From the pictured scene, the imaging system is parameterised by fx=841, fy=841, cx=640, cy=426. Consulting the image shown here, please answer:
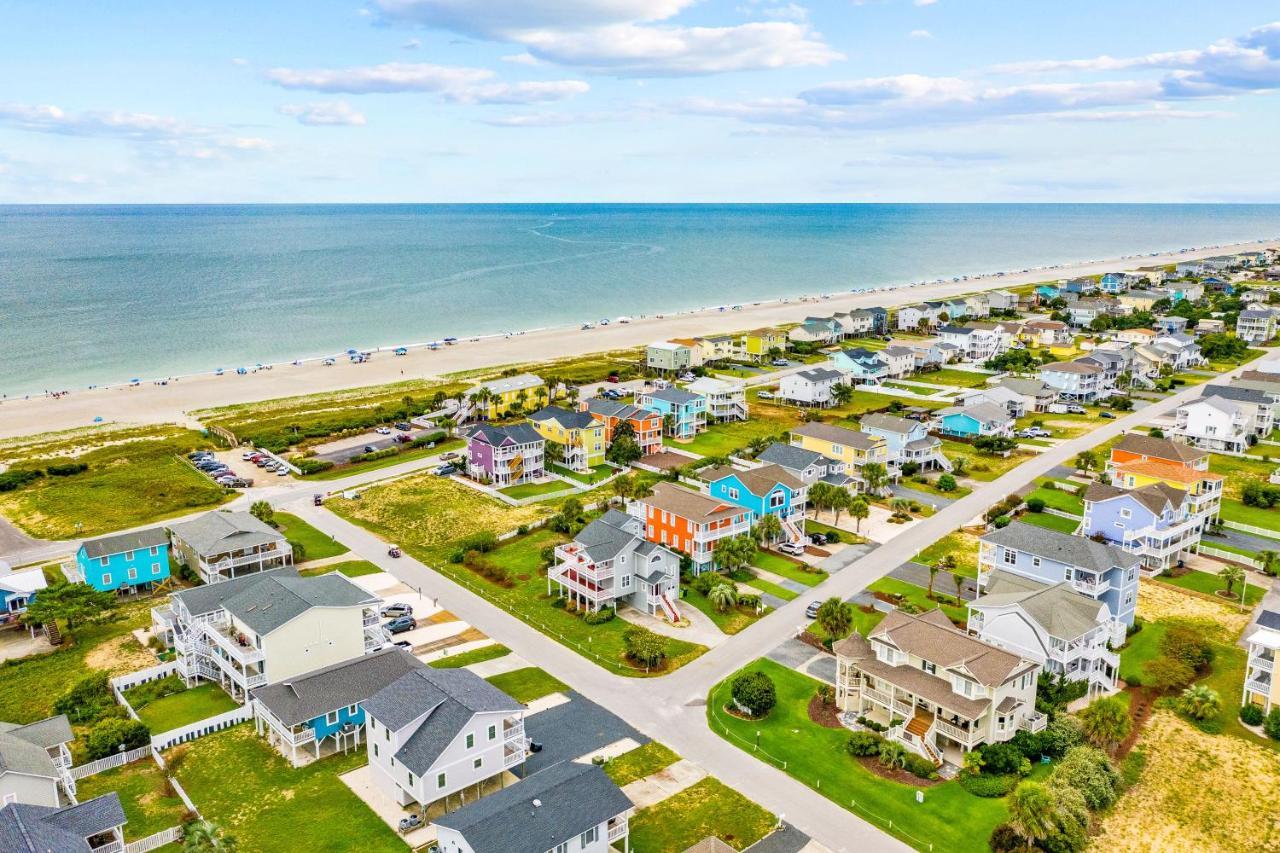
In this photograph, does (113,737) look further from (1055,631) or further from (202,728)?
(1055,631)

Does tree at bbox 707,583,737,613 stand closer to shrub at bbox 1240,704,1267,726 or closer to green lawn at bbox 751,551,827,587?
green lawn at bbox 751,551,827,587

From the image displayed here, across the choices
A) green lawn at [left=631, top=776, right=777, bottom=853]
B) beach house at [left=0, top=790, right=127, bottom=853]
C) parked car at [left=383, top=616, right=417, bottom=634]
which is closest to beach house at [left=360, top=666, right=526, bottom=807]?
green lawn at [left=631, top=776, right=777, bottom=853]

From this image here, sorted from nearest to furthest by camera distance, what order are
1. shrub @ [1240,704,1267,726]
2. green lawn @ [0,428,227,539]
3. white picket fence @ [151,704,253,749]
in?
1. white picket fence @ [151,704,253,749]
2. shrub @ [1240,704,1267,726]
3. green lawn @ [0,428,227,539]

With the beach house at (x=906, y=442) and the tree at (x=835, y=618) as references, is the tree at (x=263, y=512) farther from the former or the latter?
the beach house at (x=906, y=442)

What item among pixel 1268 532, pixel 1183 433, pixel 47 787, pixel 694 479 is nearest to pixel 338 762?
pixel 47 787

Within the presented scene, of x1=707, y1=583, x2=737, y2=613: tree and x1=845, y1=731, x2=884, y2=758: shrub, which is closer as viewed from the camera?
x1=845, y1=731, x2=884, y2=758: shrub

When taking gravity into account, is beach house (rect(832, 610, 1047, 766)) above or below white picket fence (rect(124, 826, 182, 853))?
above
